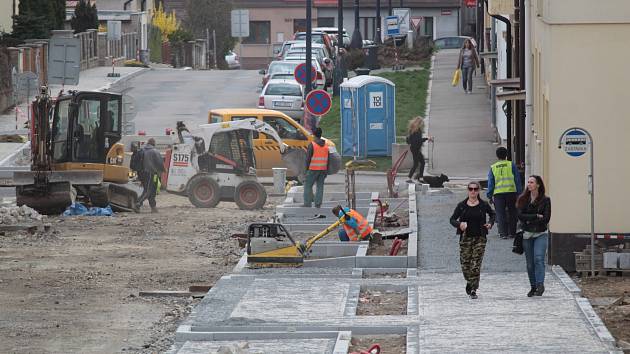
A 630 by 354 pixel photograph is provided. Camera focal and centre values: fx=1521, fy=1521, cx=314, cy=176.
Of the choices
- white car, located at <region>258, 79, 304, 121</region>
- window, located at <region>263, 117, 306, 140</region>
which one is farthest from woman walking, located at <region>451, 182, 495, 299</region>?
white car, located at <region>258, 79, 304, 121</region>

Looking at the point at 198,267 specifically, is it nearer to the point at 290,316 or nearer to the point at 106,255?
the point at 106,255

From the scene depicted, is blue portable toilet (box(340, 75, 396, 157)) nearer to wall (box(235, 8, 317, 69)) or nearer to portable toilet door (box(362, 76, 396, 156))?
portable toilet door (box(362, 76, 396, 156))

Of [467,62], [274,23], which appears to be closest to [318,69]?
[467,62]

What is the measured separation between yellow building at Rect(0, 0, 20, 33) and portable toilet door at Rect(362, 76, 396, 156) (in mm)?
23614

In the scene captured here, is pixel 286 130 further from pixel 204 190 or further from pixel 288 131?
pixel 204 190

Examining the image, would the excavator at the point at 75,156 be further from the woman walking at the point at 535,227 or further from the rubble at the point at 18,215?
the woman walking at the point at 535,227

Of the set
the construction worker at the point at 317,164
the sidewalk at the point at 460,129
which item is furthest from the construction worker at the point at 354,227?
the sidewalk at the point at 460,129

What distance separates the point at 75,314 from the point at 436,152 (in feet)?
73.7

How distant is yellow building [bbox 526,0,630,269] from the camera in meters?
20.6

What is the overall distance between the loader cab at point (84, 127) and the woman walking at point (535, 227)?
584 inches

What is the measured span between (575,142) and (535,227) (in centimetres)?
252

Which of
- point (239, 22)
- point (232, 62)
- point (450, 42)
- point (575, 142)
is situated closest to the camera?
point (575, 142)

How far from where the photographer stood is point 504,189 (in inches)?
901

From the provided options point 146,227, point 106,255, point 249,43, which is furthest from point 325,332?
point 249,43
